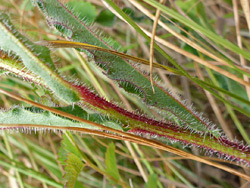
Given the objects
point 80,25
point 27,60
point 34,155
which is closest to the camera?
point 27,60

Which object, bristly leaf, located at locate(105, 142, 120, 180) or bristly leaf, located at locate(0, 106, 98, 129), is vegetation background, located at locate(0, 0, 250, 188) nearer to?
bristly leaf, located at locate(105, 142, 120, 180)

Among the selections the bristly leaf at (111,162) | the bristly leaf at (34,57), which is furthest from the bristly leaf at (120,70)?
the bristly leaf at (111,162)

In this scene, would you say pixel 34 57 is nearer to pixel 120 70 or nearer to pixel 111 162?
pixel 120 70

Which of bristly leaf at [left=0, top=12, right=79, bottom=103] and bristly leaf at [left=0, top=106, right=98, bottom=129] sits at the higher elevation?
bristly leaf at [left=0, top=12, right=79, bottom=103]

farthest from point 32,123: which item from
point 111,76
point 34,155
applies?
point 34,155

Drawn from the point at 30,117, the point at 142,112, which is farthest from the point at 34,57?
the point at 142,112

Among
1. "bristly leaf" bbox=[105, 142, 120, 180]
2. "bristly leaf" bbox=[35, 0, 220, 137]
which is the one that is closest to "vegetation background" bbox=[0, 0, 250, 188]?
"bristly leaf" bbox=[105, 142, 120, 180]

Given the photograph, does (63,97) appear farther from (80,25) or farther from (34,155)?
(34,155)

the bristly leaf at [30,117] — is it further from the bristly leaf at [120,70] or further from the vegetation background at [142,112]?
the vegetation background at [142,112]
